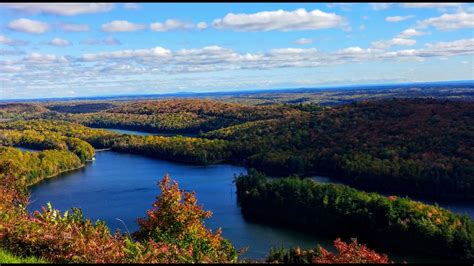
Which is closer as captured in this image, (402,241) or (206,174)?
(402,241)

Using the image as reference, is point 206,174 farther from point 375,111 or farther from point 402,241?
point 402,241

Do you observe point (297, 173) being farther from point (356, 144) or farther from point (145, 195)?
point (145, 195)

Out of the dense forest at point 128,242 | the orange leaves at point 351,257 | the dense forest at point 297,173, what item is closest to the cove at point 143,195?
the dense forest at point 297,173

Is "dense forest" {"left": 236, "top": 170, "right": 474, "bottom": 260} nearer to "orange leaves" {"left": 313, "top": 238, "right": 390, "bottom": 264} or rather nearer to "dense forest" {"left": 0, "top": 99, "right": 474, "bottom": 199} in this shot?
"dense forest" {"left": 0, "top": 99, "right": 474, "bottom": 199}

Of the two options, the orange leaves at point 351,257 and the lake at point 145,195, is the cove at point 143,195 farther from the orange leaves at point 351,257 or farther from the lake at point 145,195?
the orange leaves at point 351,257

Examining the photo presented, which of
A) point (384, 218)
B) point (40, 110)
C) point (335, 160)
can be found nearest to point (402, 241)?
point (384, 218)
